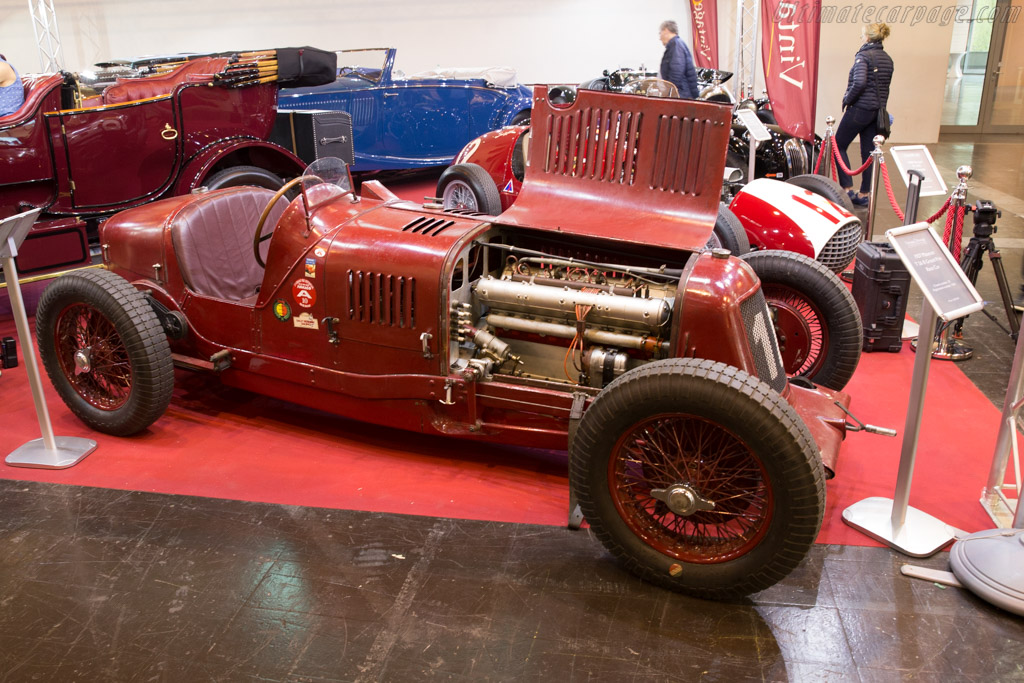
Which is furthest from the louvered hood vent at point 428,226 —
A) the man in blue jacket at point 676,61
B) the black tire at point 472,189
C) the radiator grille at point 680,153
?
the man in blue jacket at point 676,61

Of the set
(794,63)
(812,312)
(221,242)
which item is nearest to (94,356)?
(221,242)

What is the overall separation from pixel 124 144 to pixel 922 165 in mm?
5808

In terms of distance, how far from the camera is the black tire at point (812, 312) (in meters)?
4.29

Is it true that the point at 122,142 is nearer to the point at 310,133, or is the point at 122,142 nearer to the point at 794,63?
the point at 310,133

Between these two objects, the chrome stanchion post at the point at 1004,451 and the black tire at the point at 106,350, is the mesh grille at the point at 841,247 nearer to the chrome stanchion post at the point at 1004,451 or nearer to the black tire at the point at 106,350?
the chrome stanchion post at the point at 1004,451

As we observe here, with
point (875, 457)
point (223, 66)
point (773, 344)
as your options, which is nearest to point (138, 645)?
point (773, 344)

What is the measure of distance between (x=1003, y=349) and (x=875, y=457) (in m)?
2.09

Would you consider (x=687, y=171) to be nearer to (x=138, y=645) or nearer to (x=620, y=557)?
(x=620, y=557)

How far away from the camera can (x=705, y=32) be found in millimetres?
13508

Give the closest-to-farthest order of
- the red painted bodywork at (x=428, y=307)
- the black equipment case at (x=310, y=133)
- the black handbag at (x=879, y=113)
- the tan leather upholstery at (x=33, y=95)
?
the red painted bodywork at (x=428, y=307), the tan leather upholstery at (x=33, y=95), the black equipment case at (x=310, y=133), the black handbag at (x=879, y=113)

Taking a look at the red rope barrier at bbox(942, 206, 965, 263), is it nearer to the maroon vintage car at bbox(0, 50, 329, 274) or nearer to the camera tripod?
the camera tripod

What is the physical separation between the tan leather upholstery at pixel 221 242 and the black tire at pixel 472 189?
2310 mm

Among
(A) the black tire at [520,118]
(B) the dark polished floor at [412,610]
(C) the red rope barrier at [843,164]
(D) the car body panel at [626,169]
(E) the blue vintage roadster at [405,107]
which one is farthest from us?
(A) the black tire at [520,118]

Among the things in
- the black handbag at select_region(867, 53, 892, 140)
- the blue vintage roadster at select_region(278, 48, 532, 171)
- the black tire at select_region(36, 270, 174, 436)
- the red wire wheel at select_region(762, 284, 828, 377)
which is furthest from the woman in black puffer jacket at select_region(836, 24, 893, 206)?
the black tire at select_region(36, 270, 174, 436)
